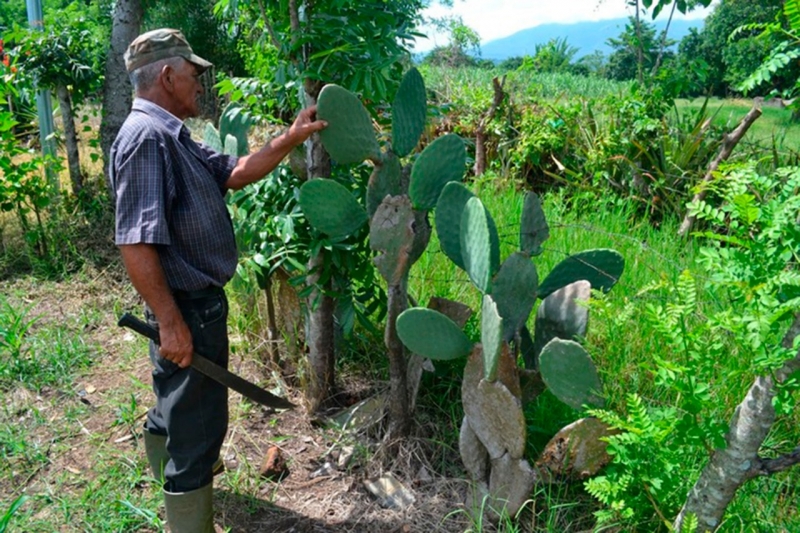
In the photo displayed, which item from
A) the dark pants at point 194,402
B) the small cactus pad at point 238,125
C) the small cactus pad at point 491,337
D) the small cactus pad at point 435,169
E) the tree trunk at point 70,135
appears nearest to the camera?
the small cactus pad at point 491,337

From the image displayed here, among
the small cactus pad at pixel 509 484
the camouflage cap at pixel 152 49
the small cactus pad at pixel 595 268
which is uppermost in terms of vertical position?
the camouflage cap at pixel 152 49

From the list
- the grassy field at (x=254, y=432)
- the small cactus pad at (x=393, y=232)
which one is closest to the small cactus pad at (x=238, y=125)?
the small cactus pad at (x=393, y=232)

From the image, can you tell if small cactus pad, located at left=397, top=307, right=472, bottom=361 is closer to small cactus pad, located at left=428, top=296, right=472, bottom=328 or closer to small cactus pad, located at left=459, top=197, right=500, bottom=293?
small cactus pad, located at left=459, top=197, right=500, bottom=293

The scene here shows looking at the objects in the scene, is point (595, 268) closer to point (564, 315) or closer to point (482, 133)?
point (564, 315)

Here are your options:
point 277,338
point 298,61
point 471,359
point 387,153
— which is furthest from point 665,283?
point 277,338

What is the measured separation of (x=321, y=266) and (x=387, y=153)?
1.85 ft

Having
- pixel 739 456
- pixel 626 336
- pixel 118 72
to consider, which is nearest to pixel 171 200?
pixel 739 456

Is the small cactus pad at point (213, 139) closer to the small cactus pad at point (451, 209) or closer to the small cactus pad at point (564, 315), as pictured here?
the small cactus pad at point (451, 209)

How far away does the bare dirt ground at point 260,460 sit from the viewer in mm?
2430

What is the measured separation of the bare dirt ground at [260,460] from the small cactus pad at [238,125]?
43.6 inches

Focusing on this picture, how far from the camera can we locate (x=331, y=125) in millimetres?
2293

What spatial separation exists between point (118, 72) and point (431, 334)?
367 cm

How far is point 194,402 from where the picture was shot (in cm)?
220

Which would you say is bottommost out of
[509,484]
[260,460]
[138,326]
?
[260,460]
